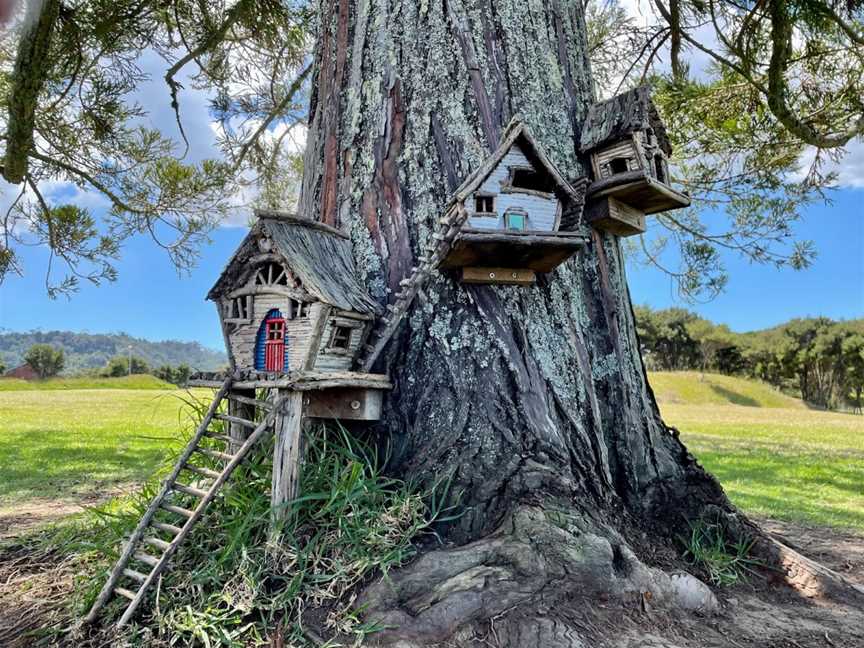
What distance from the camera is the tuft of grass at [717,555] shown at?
2.62 meters

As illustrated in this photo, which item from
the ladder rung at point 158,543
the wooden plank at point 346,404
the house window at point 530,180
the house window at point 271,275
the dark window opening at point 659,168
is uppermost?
the dark window opening at point 659,168

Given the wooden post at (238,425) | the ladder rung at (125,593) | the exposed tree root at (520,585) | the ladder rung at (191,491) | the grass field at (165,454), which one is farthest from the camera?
the grass field at (165,454)

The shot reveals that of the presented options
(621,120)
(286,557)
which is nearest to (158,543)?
(286,557)

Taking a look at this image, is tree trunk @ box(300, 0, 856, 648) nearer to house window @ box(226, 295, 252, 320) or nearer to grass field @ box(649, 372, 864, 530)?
house window @ box(226, 295, 252, 320)

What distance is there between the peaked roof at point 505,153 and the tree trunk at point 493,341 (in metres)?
0.32

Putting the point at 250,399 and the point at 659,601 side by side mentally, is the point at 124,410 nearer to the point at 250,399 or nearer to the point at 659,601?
the point at 250,399

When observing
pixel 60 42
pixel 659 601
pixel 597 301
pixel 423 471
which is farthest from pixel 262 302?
pixel 60 42

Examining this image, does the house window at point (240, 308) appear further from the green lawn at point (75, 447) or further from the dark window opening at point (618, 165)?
the dark window opening at point (618, 165)

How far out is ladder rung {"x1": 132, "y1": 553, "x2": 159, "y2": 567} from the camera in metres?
2.16

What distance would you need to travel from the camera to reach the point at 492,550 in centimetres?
210

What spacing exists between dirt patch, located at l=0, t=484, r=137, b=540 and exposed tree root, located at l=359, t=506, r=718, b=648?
247 centimetres

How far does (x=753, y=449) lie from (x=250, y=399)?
9.42 metres

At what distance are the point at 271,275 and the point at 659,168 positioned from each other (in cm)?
173

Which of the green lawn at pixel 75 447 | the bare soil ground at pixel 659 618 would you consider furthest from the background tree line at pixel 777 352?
the bare soil ground at pixel 659 618
